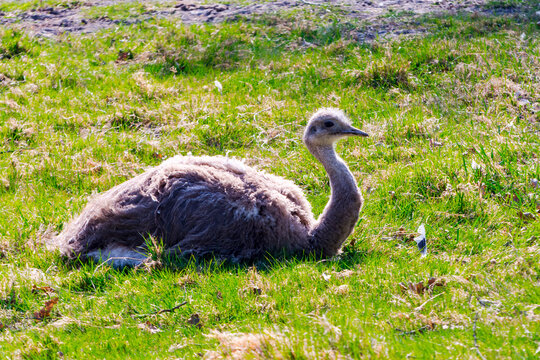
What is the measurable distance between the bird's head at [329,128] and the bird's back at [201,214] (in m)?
0.54

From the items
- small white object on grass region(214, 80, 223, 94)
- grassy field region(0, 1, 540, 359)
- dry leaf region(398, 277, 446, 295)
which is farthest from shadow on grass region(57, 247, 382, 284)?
small white object on grass region(214, 80, 223, 94)

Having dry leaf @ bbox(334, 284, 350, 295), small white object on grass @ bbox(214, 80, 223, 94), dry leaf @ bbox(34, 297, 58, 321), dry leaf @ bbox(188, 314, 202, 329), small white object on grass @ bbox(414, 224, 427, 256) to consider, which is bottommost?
dry leaf @ bbox(34, 297, 58, 321)

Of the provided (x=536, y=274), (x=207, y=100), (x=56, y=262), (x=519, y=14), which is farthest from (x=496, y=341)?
(x=519, y=14)

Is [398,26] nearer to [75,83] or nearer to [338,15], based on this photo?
[338,15]

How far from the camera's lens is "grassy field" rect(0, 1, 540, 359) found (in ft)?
14.3

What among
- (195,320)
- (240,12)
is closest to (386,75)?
(240,12)

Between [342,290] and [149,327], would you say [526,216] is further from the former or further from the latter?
[149,327]

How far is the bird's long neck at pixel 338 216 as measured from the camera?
561cm

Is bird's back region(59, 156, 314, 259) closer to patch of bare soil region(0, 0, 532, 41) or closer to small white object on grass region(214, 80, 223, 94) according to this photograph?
small white object on grass region(214, 80, 223, 94)

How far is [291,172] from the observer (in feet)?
24.2

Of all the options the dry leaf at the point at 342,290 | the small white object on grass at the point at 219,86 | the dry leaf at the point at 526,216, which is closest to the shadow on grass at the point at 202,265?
the dry leaf at the point at 342,290

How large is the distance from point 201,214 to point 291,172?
1844 millimetres

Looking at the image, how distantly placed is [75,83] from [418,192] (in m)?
5.81

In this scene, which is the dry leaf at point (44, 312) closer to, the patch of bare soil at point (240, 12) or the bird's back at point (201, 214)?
Answer: the bird's back at point (201, 214)
